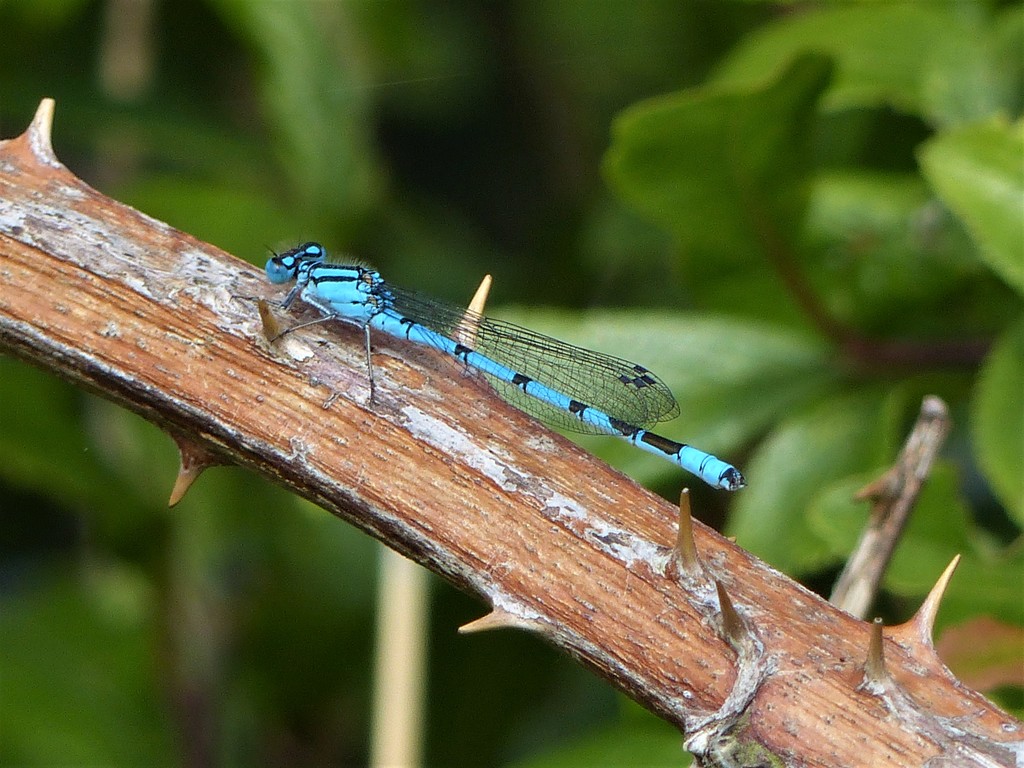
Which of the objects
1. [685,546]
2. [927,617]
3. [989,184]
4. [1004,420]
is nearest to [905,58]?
[989,184]

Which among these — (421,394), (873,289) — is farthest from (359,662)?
(421,394)

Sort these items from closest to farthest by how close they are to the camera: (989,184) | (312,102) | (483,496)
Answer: (483,496)
(989,184)
(312,102)

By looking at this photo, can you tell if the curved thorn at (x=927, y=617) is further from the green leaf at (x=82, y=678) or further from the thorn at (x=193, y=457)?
the green leaf at (x=82, y=678)

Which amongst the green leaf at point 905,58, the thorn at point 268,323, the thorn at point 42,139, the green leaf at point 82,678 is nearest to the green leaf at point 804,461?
the green leaf at point 905,58

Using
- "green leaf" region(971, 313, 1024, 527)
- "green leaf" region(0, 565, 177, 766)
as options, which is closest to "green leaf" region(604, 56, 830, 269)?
"green leaf" region(971, 313, 1024, 527)

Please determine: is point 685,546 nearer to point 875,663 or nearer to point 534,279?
point 875,663

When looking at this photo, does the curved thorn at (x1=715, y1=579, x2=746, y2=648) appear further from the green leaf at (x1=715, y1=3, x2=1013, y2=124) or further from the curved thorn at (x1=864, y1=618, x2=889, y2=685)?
the green leaf at (x1=715, y1=3, x2=1013, y2=124)
